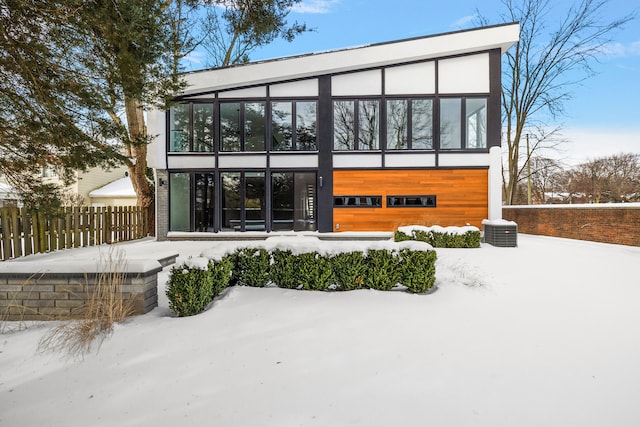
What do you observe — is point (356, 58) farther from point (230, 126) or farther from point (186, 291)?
point (186, 291)

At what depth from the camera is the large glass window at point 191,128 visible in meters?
12.8

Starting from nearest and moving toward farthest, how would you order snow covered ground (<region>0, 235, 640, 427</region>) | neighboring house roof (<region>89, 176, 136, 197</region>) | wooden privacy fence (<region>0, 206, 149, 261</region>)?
snow covered ground (<region>0, 235, 640, 427</region>)
wooden privacy fence (<region>0, 206, 149, 261</region>)
neighboring house roof (<region>89, 176, 136, 197</region>)

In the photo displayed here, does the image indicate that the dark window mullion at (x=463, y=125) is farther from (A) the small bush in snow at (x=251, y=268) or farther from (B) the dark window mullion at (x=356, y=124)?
(A) the small bush in snow at (x=251, y=268)

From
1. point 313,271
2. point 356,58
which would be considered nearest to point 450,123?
point 356,58

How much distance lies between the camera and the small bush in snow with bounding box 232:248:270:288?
505 centimetres

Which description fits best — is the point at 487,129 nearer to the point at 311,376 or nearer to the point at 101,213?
the point at 311,376

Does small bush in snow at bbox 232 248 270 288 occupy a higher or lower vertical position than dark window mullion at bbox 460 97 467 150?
lower

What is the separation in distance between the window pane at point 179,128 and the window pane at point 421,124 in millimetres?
8548

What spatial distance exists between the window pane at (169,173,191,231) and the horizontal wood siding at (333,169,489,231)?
5.63 metres

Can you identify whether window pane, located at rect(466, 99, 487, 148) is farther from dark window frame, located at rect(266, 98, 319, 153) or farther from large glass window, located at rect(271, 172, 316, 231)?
large glass window, located at rect(271, 172, 316, 231)

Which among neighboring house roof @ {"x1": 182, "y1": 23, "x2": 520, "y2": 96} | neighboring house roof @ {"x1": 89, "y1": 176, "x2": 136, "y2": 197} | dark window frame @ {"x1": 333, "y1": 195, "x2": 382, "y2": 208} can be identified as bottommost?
dark window frame @ {"x1": 333, "y1": 195, "x2": 382, "y2": 208}

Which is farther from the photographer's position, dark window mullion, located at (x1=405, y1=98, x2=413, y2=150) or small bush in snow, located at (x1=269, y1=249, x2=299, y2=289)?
dark window mullion, located at (x1=405, y1=98, x2=413, y2=150)

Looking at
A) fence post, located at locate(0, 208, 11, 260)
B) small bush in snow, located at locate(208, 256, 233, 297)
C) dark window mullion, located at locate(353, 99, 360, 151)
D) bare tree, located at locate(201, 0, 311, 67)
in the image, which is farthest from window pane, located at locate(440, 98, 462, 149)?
fence post, located at locate(0, 208, 11, 260)

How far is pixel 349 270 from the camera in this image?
490 cm
